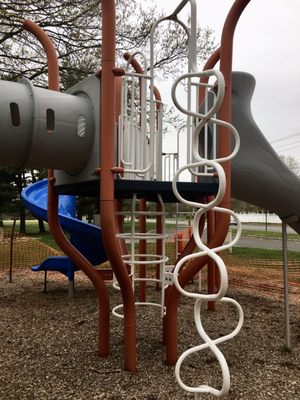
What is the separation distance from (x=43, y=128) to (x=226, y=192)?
1.63 meters

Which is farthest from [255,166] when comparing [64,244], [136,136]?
[64,244]

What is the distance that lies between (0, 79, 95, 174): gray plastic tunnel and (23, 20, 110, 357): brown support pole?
2.45 ft

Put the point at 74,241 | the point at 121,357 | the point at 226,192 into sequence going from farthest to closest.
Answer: the point at 74,241 → the point at 121,357 → the point at 226,192

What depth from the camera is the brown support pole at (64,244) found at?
158 inches

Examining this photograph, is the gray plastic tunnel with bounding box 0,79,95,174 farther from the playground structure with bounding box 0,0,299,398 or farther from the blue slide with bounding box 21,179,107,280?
the blue slide with bounding box 21,179,107,280

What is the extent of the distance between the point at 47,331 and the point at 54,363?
1.07 meters

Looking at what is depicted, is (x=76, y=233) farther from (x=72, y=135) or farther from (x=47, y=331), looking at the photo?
(x=72, y=135)

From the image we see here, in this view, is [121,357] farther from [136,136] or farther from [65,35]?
[65,35]

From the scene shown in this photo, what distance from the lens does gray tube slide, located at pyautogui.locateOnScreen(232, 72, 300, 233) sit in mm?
5039

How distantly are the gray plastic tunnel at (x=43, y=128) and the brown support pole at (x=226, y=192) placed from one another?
1.18 m

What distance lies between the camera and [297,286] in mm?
8336

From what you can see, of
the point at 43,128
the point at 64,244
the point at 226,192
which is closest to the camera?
the point at 43,128

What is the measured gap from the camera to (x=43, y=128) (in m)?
3.32

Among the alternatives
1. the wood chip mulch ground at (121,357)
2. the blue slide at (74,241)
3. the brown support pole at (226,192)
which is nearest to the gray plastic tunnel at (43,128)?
the brown support pole at (226,192)
